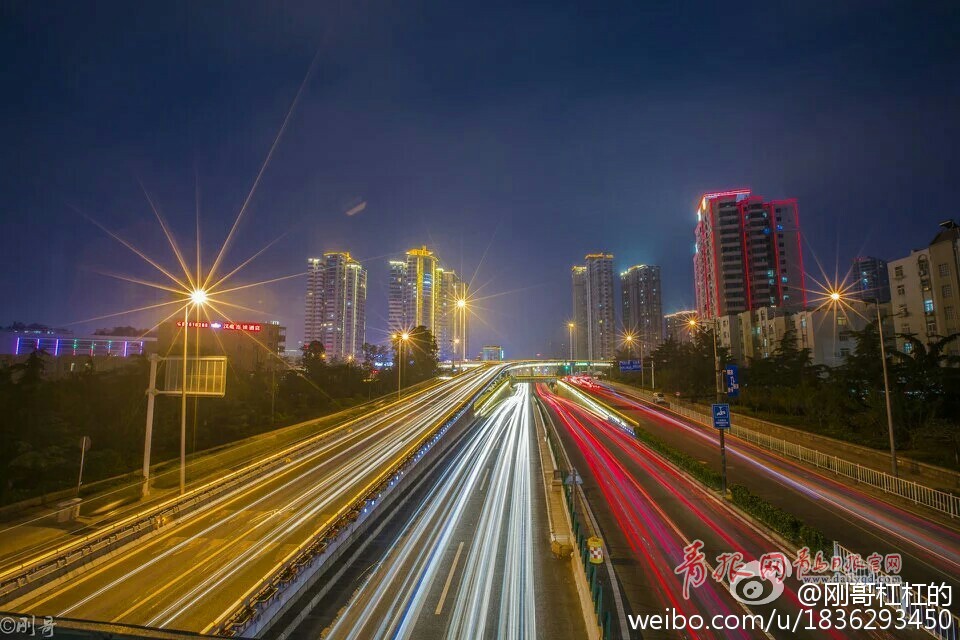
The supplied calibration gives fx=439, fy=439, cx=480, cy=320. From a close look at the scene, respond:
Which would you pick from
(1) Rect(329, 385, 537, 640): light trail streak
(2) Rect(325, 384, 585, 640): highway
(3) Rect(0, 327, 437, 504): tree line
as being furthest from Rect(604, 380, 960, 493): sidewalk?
(3) Rect(0, 327, 437, 504): tree line

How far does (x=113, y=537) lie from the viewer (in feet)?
47.0

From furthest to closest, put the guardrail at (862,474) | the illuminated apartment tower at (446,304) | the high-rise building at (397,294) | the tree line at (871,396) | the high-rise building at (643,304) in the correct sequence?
the high-rise building at (397,294), the illuminated apartment tower at (446,304), the high-rise building at (643,304), the tree line at (871,396), the guardrail at (862,474)

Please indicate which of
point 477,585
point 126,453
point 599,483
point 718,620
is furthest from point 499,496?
point 126,453

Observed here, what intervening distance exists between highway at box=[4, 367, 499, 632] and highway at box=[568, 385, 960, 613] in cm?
1805

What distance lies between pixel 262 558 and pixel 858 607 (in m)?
16.1

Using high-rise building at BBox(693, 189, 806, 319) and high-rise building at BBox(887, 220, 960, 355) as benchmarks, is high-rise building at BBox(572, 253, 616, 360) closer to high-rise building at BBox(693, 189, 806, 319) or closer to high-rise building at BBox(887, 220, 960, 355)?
high-rise building at BBox(693, 189, 806, 319)

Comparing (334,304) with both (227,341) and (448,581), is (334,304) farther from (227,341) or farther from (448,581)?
(448,581)

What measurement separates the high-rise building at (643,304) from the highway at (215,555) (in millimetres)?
153379

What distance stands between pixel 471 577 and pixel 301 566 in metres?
4.96

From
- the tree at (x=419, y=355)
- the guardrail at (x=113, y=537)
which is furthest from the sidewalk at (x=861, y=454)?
the tree at (x=419, y=355)

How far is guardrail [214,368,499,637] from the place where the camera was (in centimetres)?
1017

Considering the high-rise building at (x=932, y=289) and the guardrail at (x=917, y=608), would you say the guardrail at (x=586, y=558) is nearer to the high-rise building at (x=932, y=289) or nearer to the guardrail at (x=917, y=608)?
the guardrail at (x=917, y=608)

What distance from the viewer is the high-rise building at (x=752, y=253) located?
90438 mm

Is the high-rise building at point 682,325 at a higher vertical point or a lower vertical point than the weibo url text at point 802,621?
higher
